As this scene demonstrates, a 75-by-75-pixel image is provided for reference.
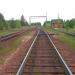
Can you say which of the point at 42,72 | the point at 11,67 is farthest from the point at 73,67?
the point at 11,67

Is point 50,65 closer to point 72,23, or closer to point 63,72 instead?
point 63,72

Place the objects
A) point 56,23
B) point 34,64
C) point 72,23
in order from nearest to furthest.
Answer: point 34,64
point 72,23
point 56,23

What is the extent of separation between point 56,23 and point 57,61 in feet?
318

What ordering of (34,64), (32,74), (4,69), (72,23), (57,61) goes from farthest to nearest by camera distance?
(72,23)
(57,61)
(34,64)
(4,69)
(32,74)

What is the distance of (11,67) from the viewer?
36.2ft

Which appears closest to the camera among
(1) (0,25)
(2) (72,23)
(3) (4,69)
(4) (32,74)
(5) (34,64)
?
(4) (32,74)

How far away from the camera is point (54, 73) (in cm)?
966

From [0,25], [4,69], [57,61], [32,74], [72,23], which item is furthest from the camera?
[72,23]

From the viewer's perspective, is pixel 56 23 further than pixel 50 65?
Yes

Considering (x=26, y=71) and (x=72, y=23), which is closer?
(x=26, y=71)

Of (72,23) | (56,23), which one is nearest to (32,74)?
(72,23)

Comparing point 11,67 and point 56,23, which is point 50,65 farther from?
point 56,23

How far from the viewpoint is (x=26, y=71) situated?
386 inches

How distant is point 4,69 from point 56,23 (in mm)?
98729
